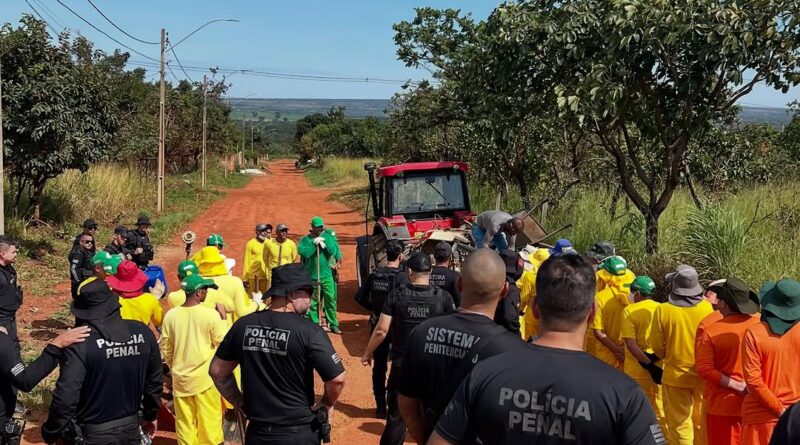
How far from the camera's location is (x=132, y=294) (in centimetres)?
655

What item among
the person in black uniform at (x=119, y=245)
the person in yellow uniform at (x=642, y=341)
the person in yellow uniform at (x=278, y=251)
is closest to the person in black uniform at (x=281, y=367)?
the person in yellow uniform at (x=642, y=341)

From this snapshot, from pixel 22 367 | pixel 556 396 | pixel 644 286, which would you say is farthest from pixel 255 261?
pixel 556 396

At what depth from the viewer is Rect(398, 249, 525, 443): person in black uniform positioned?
3461 mm

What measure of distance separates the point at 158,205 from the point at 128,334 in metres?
20.0

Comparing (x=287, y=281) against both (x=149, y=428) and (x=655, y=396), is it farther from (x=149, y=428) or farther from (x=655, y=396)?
(x=655, y=396)

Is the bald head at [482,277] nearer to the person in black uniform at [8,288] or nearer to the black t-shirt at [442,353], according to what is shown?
the black t-shirt at [442,353]

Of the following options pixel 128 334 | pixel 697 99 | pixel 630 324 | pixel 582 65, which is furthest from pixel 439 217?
pixel 128 334

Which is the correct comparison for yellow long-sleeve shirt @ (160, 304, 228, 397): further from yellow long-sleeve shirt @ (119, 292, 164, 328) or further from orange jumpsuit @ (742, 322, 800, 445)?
orange jumpsuit @ (742, 322, 800, 445)

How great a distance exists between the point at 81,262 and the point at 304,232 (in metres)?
12.2

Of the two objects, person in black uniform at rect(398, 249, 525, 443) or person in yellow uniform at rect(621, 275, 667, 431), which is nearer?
person in black uniform at rect(398, 249, 525, 443)

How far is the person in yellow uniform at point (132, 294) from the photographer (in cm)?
647

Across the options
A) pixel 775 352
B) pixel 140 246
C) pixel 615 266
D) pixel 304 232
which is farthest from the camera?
pixel 304 232

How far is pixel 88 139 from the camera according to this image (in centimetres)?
1597

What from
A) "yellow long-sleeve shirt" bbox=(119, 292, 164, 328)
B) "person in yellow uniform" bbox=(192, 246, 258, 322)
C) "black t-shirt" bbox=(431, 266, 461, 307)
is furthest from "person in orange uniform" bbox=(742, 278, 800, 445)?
"yellow long-sleeve shirt" bbox=(119, 292, 164, 328)
